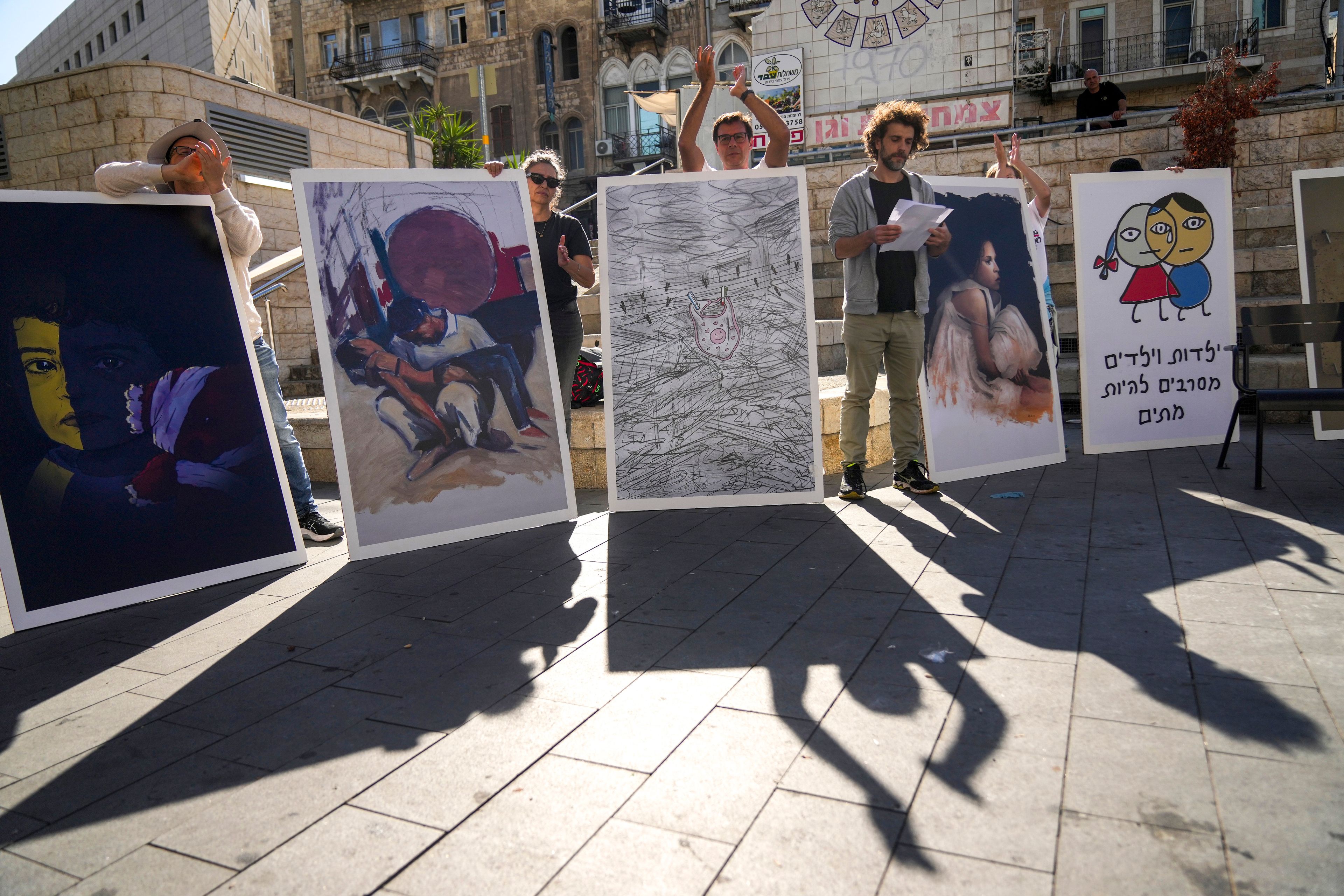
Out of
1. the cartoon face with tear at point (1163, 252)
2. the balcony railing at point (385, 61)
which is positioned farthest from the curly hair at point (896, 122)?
the balcony railing at point (385, 61)

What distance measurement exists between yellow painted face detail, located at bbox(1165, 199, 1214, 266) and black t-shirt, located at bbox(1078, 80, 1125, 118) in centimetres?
589

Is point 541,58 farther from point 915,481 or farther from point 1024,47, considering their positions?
point 915,481

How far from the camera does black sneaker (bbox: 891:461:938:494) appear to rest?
489 cm

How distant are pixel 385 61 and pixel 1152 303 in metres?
35.0

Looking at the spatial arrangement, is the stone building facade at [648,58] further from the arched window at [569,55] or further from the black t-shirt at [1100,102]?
the black t-shirt at [1100,102]

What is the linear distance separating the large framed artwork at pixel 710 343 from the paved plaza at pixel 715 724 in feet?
2.38

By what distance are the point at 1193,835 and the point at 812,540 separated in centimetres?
238

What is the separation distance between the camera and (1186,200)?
5.61 m

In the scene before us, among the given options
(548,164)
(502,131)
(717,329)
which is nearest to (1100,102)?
(717,329)

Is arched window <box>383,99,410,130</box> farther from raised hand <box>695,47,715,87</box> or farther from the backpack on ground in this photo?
raised hand <box>695,47,715,87</box>

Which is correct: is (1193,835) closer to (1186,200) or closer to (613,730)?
(613,730)

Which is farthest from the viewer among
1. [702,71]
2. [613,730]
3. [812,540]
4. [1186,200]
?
[1186,200]

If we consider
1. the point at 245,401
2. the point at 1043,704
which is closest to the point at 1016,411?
the point at 1043,704

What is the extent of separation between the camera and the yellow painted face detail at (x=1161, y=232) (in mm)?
5566
